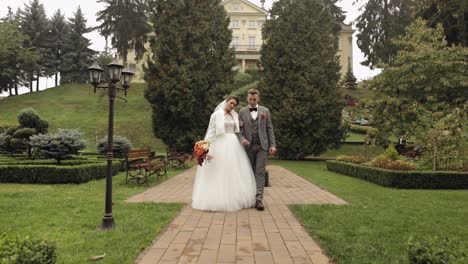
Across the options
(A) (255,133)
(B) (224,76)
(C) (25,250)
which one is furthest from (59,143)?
(B) (224,76)

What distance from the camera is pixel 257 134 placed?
736cm

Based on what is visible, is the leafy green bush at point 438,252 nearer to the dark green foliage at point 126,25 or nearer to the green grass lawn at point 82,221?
the green grass lawn at point 82,221

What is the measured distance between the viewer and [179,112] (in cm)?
2411

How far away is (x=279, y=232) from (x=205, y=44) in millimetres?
21351

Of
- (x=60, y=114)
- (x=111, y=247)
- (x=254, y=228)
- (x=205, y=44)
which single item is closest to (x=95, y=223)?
(x=111, y=247)

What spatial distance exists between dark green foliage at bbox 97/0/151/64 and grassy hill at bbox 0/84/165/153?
574 centimetres

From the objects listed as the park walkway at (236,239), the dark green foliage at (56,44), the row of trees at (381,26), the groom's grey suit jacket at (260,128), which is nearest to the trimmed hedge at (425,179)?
the park walkway at (236,239)

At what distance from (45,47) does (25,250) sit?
5563 cm

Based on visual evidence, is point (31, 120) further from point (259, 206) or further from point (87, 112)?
point (87, 112)

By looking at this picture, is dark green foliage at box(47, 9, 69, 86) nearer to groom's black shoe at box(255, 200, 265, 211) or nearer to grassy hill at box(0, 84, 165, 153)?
grassy hill at box(0, 84, 165, 153)

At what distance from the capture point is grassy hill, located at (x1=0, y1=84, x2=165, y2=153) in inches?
1265

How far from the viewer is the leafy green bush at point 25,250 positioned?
2520 millimetres

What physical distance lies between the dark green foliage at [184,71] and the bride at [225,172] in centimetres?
1679

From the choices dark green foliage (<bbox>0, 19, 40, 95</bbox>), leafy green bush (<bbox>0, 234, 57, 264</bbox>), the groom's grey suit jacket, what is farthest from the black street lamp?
dark green foliage (<bbox>0, 19, 40, 95</bbox>)
